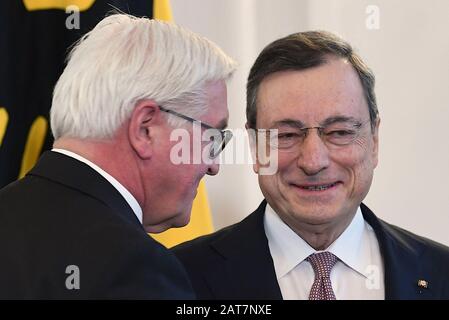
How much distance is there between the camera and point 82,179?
112 cm

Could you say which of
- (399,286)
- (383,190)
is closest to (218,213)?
(383,190)

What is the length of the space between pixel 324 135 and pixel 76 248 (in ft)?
1.96

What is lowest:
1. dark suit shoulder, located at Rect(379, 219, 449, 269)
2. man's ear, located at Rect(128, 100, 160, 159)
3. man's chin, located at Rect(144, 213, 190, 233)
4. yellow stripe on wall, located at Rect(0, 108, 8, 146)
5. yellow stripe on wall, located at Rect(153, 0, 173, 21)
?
dark suit shoulder, located at Rect(379, 219, 449, 269)

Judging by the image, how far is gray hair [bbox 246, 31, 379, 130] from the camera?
4.77 feet

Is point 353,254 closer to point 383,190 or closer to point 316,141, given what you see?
point 316,141

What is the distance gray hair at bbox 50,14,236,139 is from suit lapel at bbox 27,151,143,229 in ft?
0.22

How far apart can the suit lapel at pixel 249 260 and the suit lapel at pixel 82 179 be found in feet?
1.17

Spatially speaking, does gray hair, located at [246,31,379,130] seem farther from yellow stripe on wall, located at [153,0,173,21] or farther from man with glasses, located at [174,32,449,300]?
yellow stripe on wall, located at [153,0,173,21]

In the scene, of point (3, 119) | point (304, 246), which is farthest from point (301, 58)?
point (3, 119)

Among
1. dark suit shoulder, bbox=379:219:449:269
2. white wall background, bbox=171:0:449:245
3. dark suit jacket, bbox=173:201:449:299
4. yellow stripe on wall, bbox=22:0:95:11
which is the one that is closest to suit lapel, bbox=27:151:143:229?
dark suit jacket, bbox=173:201:449:299

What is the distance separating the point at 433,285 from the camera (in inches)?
56.9

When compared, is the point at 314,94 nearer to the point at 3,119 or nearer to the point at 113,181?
the point at 113,181

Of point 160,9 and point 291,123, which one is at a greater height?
point 160,9

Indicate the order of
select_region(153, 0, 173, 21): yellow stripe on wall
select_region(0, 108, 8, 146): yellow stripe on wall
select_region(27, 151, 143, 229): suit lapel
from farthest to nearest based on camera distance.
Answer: select_region(153, 0, 173, 21): yellow stripe on wall, select_region(0, 108, 8, 146): yellow stripe on wall, select_region(27, 151, 143, 229): suit lapel
